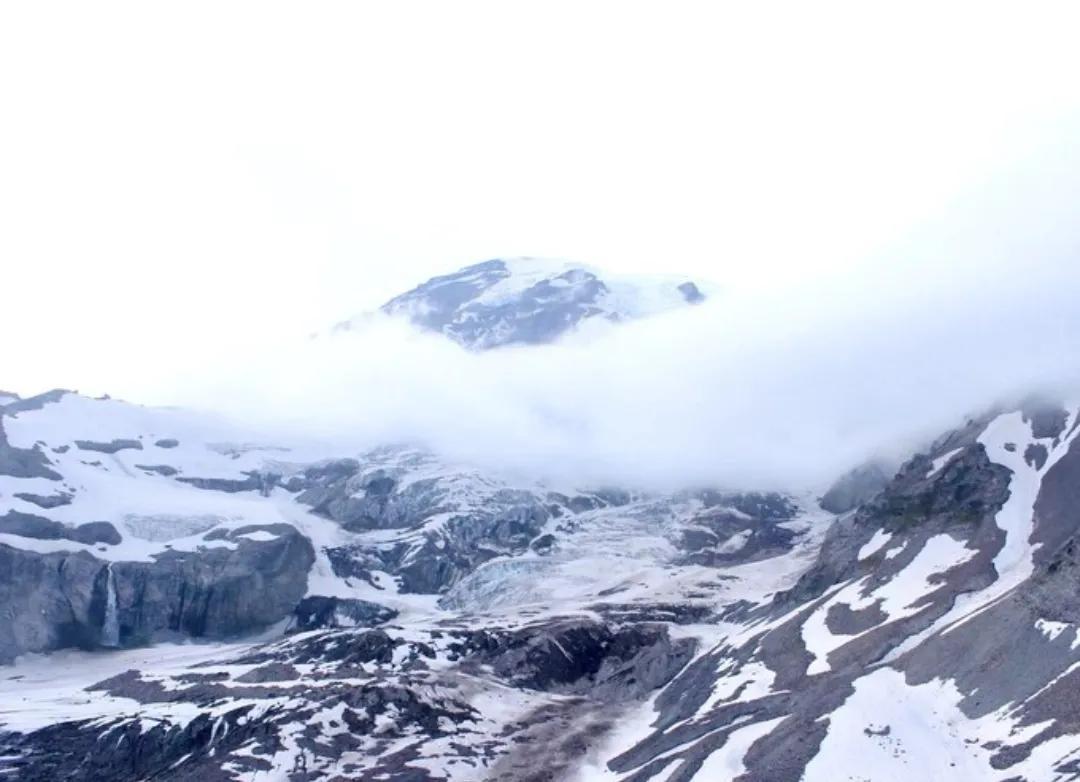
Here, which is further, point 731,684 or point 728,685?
point 728,685

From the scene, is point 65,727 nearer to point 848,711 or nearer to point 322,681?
point 322,681

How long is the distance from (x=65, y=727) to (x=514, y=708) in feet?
179

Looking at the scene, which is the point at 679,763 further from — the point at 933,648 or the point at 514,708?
the point at 514,708

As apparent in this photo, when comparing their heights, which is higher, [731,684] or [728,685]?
[731,684]

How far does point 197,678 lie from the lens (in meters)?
165

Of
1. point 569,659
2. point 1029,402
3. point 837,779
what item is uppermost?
point 1029,402

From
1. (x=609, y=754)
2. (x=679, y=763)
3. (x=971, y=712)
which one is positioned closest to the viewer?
(x=971, y=712)

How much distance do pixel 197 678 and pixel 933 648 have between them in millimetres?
105040

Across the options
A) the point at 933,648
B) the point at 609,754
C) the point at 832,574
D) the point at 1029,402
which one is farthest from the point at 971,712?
the point at 1029,402

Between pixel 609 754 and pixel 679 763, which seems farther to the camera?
pixel 609 754

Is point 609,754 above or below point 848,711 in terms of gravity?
below

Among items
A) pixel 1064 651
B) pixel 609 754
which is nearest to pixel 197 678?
pixel 609 754

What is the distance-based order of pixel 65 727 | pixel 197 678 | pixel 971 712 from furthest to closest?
pixel 197 678 < pixel 65 727 < pixel 971 712

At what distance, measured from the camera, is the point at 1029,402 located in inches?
6644
